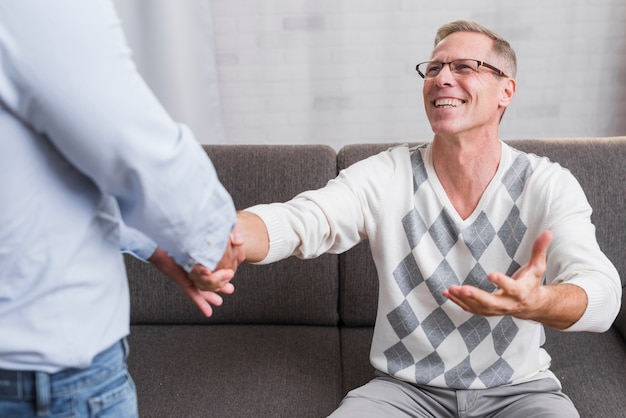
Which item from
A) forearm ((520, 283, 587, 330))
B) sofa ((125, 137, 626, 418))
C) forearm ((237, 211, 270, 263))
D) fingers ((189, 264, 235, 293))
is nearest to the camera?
fingers ((189, 264, 235, 293))

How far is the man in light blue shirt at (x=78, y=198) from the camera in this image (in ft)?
2.23

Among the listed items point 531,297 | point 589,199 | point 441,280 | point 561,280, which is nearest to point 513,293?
point 531,297

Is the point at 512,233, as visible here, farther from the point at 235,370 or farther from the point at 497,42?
the point at 235,370

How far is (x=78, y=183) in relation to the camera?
81 centimetres

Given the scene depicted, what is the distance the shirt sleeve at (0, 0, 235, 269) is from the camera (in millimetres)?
667

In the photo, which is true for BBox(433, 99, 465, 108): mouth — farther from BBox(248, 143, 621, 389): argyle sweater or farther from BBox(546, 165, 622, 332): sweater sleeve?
BBox(546, 165, 622, 332): sweater sleeve

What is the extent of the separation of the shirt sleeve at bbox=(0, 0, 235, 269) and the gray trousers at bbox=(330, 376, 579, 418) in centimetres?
83

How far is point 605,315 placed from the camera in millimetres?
1317

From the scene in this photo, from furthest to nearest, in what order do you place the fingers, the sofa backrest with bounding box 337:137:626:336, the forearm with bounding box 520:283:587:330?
the sofa backrest with bounding box 337:137:626:336, the forearm with bounding box 520:283:587:330, the fingers

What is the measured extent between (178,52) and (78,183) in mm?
2006

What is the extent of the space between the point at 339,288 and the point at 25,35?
1.41m

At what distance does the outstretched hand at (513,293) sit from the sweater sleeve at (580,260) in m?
0.16

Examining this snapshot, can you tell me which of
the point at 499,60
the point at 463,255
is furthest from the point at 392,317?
the point at 499,60

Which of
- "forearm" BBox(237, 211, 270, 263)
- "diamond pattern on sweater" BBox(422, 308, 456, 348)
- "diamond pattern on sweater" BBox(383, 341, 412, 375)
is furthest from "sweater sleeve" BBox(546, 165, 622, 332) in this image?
"forearm" BBox(237, 211, 270, 263)
